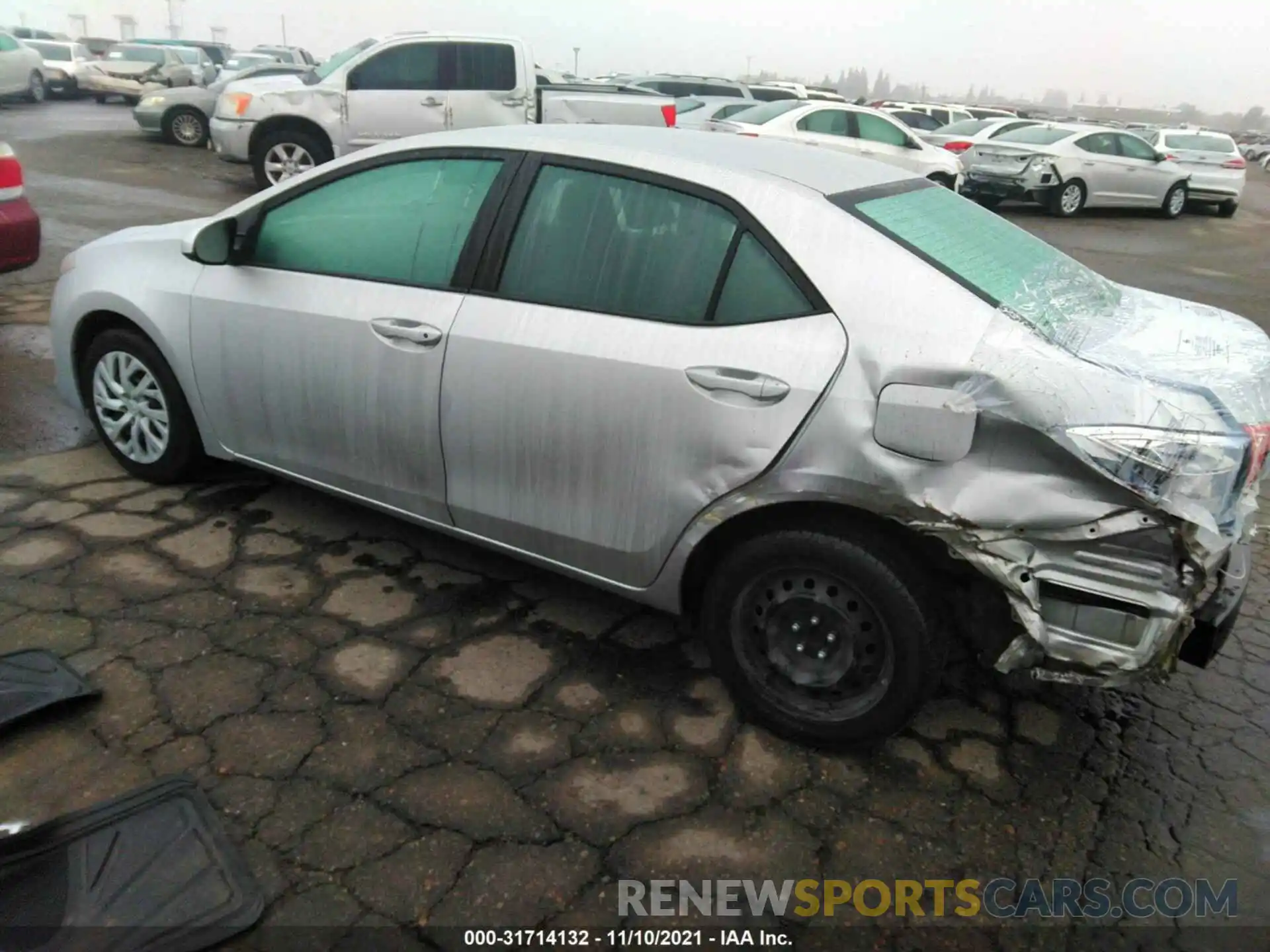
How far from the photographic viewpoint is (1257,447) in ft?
7.15

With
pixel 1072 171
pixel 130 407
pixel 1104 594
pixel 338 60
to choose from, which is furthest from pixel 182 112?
pixel 1104 594

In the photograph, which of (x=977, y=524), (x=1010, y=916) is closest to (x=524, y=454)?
(x=977, y=524)

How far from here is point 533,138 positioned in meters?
2.97

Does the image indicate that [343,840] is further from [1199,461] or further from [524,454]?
[1199,461]

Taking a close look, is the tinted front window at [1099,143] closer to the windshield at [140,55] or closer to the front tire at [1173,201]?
the front tire at [1173,201]

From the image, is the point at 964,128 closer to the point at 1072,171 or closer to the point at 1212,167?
the point at 1212,167

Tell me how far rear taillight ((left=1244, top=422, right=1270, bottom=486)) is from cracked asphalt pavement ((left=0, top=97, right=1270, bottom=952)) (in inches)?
36.6

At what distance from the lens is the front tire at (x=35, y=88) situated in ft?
71.5

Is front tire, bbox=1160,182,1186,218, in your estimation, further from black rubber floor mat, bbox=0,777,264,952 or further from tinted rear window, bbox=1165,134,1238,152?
black rubber floor mat, bbox=0,777,264,952

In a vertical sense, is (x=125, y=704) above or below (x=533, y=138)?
below

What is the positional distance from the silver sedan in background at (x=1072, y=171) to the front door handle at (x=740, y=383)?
44.9ft

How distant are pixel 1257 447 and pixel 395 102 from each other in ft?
32.5

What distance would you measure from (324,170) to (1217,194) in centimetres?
1988

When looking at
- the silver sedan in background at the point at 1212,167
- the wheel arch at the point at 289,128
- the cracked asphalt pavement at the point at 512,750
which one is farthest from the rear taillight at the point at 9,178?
the silver sedan in background at the point at 1212,167
